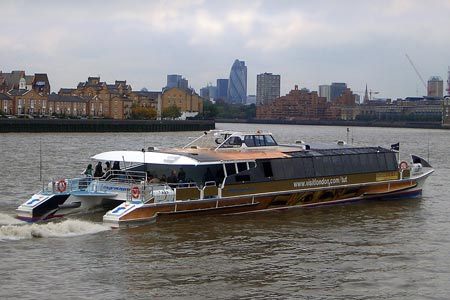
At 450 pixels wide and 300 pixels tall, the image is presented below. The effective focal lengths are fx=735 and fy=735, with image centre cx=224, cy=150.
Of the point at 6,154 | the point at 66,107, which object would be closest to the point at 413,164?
the point at 6,154

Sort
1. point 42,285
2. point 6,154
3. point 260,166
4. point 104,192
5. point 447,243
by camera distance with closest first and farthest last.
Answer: point 42,285 < point 447,243 < point 104,192 < point 260,166 < point 6,154

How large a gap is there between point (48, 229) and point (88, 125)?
284 ft

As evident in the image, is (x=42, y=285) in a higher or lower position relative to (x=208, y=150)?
lower

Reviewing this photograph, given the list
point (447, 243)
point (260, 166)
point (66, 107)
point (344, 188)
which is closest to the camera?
point (447, 243)

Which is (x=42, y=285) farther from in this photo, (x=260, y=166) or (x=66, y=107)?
(x=66, y=107)

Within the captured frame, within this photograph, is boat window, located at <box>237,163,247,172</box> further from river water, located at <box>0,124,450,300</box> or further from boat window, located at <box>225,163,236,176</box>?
river water, located at <box>0,124,450,300</box>

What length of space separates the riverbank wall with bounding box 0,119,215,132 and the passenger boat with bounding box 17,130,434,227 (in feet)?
237

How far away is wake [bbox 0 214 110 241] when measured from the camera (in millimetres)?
20422

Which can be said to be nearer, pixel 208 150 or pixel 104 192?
pixel 104 192

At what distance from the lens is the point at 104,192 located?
77.6ft

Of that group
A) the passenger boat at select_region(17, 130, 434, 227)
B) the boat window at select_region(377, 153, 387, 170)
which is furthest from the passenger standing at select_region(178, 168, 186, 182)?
the boat window at select_region(377, 153, 387, 170)

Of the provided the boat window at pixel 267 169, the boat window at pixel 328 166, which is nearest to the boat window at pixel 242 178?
the boat window at pixel 267 169

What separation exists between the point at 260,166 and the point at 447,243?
6976 millimetres

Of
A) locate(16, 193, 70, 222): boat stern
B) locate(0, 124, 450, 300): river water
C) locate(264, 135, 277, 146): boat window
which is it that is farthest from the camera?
locate(264, 135, 277, 146): boat window
